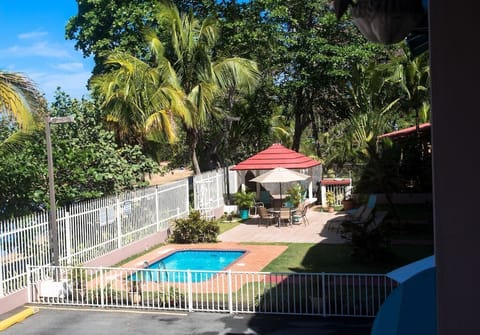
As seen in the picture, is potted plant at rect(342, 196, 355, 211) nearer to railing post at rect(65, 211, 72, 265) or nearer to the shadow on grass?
the shadow on grass

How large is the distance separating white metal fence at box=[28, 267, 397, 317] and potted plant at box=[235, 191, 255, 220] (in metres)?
10.7

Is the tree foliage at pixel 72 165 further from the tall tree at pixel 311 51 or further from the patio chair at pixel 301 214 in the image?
the tall tree at pixel 311 51

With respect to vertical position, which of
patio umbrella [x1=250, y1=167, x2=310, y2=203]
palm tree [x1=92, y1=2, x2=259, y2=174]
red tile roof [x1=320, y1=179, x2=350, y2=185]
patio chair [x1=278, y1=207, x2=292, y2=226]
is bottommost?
patio chair [x1=278, y1=207, x2=292, y2=226]

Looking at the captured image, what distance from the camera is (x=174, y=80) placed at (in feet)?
68.7

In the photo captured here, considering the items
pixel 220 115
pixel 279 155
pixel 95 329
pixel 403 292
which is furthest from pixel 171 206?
pixel 403 292

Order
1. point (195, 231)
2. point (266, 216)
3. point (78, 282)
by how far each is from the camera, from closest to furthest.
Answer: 1. point (78, 282)
2. point (195, 231)
3. point (266, 216)

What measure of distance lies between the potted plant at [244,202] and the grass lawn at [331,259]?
6.47 m

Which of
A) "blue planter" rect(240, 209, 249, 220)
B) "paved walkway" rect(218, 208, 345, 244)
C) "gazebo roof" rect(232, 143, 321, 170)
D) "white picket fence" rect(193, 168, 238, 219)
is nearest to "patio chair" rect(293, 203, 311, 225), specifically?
"paved walkway" rect(218, 208, 345, 244)

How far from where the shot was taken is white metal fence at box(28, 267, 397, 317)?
10.1 m

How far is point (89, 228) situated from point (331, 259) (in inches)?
260

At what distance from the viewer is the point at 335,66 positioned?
25734 mm

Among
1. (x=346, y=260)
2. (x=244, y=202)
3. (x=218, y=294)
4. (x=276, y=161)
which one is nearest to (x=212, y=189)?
(x=244, y=202)

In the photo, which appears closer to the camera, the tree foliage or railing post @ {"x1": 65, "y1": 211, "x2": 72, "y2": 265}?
railing post @ {"x1": 65, "y1": 211, "x2": 72, "y2": 265}

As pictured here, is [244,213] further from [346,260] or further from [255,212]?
[346,260]
